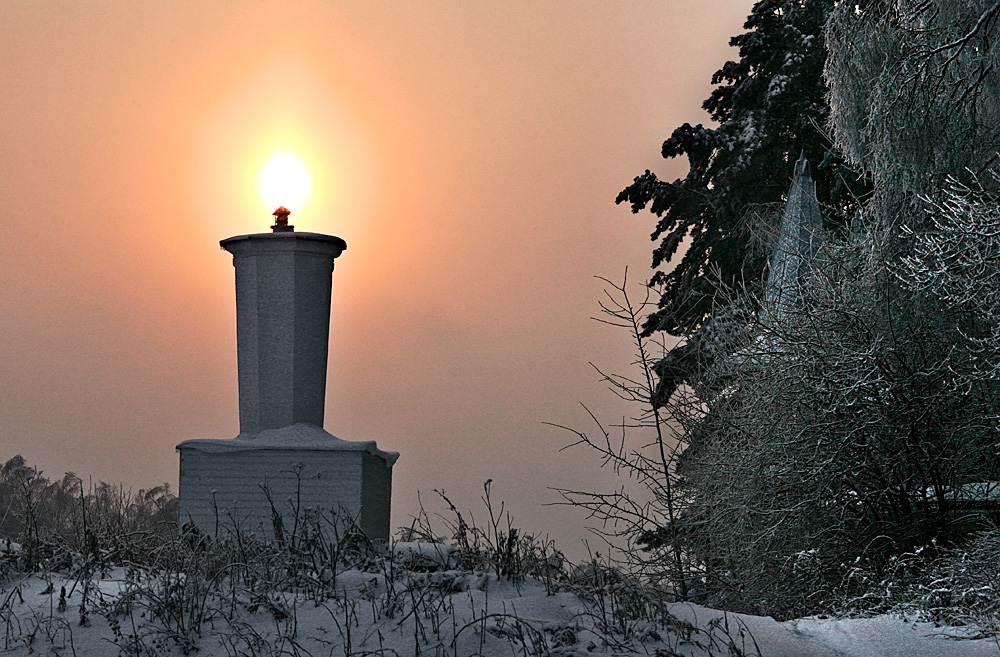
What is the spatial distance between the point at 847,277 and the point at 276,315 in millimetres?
5054

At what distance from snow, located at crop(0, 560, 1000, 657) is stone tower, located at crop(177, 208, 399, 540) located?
421cm

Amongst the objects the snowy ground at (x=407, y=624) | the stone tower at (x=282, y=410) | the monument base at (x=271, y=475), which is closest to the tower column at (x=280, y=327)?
the stone tower at (x=282, y=410)

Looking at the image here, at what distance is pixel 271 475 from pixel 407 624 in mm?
5165

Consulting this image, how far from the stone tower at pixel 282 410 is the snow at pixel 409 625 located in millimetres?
4208

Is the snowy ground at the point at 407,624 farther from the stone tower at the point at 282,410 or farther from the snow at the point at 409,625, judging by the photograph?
the stone tower at the point at 282,410

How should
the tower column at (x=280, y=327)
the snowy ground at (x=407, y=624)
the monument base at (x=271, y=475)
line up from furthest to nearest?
the tower column at (x=280, y=327) → the monument base at (x=271, y=475) → the snowy ground at (x=407, y=624)

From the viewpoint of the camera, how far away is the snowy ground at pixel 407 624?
423cm

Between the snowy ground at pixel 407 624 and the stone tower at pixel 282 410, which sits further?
the stone tower at pixel 282 410

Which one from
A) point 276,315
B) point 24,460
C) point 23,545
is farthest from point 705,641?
point 24,460

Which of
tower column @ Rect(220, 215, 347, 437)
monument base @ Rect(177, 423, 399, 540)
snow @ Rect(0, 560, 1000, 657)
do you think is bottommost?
snow @ Rect(0, 560, 1000, 657)

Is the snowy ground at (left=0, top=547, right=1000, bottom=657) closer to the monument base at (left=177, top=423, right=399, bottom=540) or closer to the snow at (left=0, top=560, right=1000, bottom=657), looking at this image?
the snow at (left=0, top=560, right=1000, bottom=657)

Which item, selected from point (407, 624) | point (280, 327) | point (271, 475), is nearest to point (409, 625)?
point (407, 624)

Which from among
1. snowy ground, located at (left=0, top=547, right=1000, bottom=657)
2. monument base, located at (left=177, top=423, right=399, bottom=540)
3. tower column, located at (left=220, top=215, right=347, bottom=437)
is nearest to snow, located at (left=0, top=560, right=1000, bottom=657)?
snowy ground, located at (left=0, top=547, right=1000, bottom=657)

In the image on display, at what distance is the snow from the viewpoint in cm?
423
